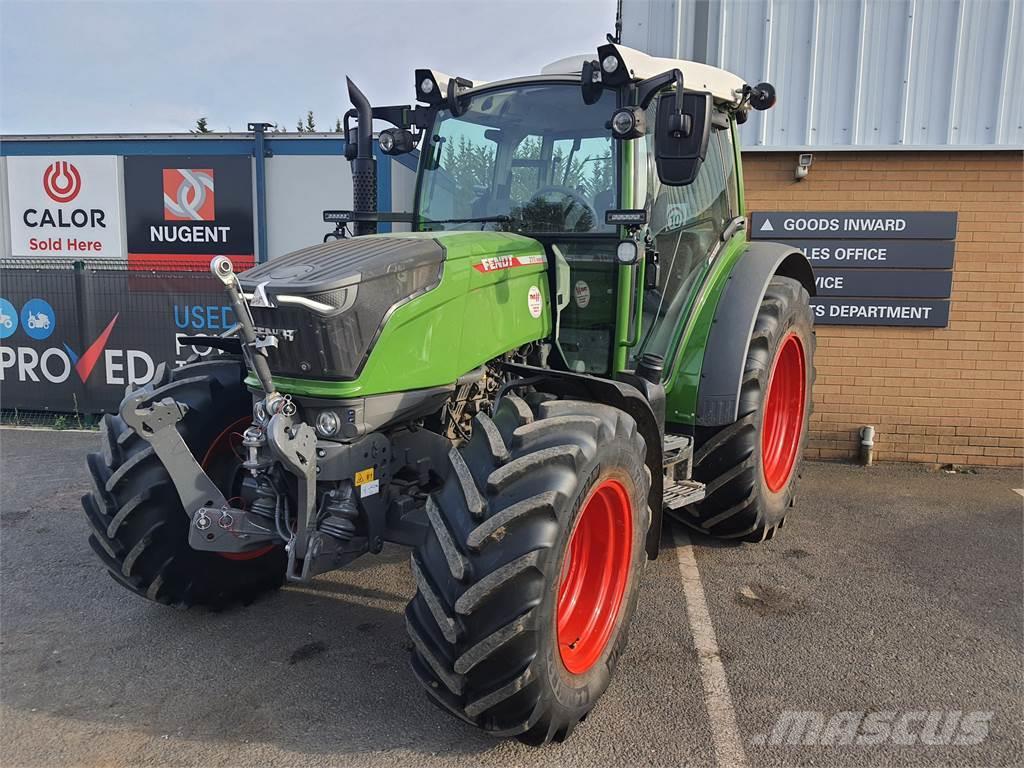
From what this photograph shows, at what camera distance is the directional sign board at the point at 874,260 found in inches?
248

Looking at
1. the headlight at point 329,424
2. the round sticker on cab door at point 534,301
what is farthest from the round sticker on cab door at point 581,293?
the headlight at point 329,424

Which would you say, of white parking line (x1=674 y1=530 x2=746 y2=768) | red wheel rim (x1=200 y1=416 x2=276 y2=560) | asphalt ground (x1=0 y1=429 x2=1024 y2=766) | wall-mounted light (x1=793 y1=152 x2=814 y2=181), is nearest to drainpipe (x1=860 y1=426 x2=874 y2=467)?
asphalt ground (x1=0 y1=429 x2=1024 y2=766)

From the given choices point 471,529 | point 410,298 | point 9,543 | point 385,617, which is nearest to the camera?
point 471,529

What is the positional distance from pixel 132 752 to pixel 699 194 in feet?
12.0

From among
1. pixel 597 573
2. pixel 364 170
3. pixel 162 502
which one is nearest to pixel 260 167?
pixel 364 170

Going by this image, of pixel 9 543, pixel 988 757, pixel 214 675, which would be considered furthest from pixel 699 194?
pixel 9 543

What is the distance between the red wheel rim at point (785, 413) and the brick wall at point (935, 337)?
148 cm

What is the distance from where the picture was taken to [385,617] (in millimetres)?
3670

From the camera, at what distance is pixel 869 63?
6160 mm

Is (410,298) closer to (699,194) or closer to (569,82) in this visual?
(569,82)

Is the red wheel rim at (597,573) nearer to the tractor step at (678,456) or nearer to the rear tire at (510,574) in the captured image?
the rear tire at (510,574)

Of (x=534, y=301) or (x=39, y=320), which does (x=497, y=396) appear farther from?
(x=39, y=320)

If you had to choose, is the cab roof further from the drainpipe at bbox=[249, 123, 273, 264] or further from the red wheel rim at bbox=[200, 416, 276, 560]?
the drainpipe at bbox=[249, 123, 273, 264]

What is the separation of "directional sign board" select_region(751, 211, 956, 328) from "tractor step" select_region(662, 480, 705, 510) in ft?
10.3
